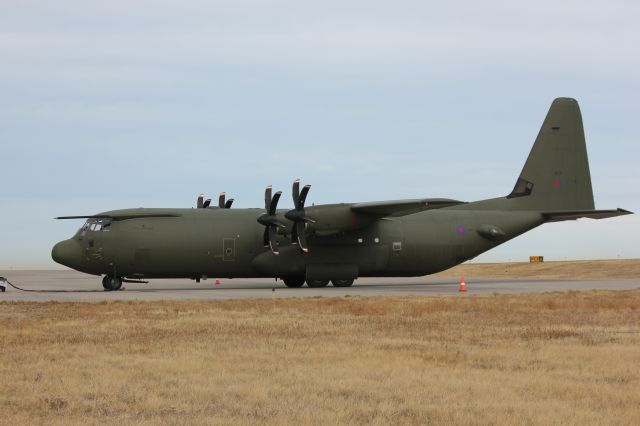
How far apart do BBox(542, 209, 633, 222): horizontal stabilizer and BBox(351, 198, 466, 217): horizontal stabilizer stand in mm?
9380

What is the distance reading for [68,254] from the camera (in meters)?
35.7

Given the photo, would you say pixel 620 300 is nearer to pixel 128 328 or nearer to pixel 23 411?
pixel 128 328

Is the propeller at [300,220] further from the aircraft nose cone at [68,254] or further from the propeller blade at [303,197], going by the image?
the aircraft nose cone at [68,254]

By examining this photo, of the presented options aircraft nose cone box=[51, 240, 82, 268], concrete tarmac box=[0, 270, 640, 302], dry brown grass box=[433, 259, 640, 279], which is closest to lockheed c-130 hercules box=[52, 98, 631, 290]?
aircraft nose cone box=[51, 240, 82, 268]

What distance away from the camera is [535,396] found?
396 inches

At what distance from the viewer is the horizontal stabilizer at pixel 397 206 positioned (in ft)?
113

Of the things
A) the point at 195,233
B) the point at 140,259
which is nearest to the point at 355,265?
the point at 195,233

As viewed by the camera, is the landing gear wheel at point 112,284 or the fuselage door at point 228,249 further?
the fuselage door at point 228,249

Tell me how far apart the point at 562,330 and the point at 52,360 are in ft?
36.2

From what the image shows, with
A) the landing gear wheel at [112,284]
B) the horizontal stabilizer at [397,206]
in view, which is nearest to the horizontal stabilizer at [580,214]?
the horizontal stabilizer at [397,206]

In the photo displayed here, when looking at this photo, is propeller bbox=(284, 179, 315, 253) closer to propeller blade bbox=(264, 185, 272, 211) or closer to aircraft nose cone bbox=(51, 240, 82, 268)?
propeller blade bbox=(264, 185, 272, 211)

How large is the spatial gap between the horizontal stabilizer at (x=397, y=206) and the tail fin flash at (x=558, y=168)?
930cm

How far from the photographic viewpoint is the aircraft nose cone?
3562 cm

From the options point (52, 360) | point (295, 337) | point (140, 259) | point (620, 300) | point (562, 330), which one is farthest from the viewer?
point (140, 259)
